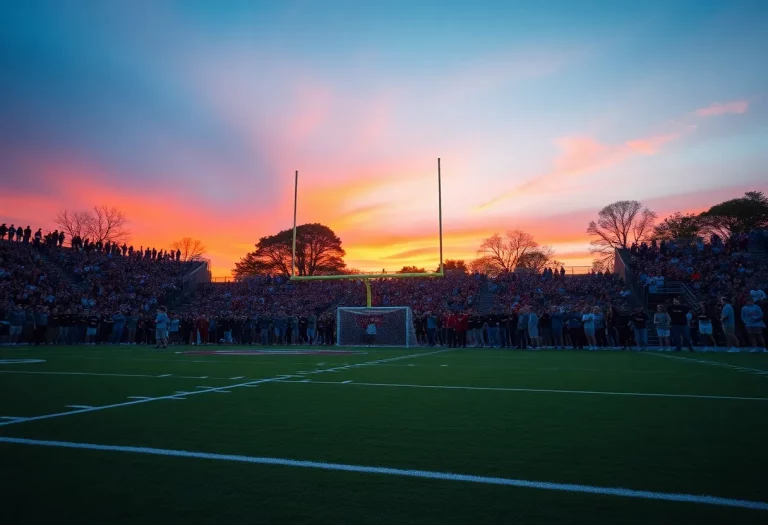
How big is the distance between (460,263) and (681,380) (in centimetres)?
6873

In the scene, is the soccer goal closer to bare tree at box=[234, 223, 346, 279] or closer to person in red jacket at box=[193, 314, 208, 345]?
person in red jacket at box=[193, 314, 208, 345]

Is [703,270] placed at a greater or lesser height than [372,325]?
greater

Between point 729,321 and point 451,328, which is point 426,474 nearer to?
point 729,321

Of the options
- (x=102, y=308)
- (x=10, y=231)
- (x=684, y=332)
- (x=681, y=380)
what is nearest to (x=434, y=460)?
(x=681, y=380)

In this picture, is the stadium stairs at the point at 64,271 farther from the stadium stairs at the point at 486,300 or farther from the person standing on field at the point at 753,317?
the person standing on field at the point at 753,317

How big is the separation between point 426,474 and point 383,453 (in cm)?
60

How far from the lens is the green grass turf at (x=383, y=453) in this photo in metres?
2.51

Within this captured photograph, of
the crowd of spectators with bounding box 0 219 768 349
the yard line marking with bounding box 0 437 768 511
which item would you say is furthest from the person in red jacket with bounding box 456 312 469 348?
the yard line marking with bounding box 0 437 768 511

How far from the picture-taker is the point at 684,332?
1673 cm

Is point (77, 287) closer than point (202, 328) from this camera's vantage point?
No

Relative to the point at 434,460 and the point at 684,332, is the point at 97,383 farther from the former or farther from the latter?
the point at 684,332

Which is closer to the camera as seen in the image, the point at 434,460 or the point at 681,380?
the point at 434,460

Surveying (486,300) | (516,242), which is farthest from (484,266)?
(486,300)

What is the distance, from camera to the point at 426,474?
309cm
